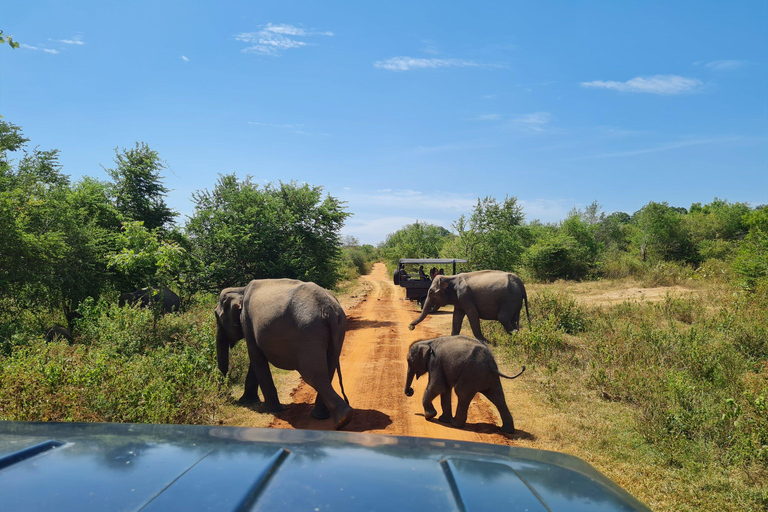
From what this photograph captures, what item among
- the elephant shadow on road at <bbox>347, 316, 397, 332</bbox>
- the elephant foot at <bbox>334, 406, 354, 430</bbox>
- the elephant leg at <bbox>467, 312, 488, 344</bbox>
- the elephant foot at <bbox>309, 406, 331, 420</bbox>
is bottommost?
the elephant foot at <bbox>309, 406, 331, 420</bbox>

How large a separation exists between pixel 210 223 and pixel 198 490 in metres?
16.4

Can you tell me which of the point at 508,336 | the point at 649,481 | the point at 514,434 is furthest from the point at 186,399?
the point at 508,336

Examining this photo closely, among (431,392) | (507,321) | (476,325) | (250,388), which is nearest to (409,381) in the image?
(431,392)

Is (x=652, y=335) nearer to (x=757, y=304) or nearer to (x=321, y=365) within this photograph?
(x=757, y=304)

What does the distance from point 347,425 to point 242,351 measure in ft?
14.6

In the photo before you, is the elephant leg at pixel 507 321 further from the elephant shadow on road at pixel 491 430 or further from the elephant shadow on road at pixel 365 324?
the elephant shadow on road at pixel 491 430

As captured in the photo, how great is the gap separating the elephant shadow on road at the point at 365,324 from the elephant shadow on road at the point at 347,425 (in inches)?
325

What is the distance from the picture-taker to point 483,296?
42.9 feet

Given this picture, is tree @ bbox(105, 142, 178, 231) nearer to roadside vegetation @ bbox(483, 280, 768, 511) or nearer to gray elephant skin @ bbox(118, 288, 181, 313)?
gray elephant skin @ bbox(118, 288, 181, 313)

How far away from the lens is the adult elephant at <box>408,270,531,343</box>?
1280cm

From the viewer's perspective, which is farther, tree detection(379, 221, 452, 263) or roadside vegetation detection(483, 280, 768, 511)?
tree detection(379, 221, 452, 263)

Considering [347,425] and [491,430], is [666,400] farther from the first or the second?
[347,425]

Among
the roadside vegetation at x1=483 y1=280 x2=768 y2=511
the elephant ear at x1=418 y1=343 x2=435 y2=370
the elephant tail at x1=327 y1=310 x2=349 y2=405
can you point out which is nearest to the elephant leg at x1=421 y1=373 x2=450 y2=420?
the elephant ear at x1=418 y1=343 x2=435 y2=370

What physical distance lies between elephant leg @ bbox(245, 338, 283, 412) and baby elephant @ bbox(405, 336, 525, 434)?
2577mm
